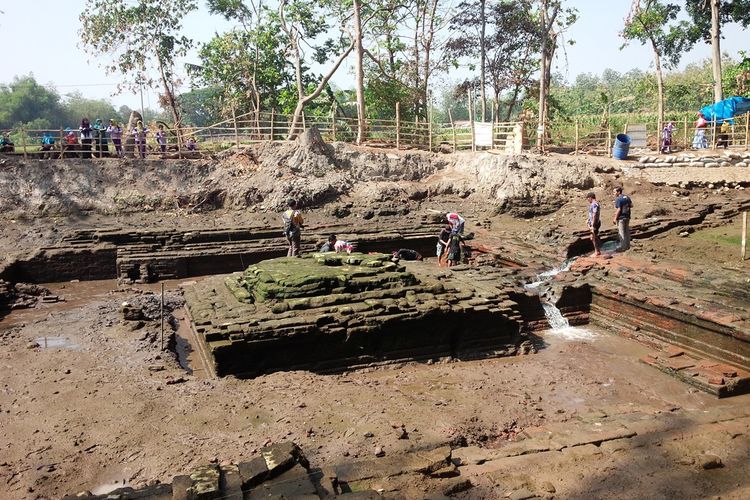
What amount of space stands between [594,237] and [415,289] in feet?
16.0

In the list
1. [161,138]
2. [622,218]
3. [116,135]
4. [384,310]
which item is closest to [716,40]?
[622,218]

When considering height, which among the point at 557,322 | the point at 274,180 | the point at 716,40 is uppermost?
the point at 716,40

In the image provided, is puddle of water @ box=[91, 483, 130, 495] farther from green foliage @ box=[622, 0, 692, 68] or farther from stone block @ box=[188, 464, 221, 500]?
green foliage @ box=[622, 0, 692, 68]

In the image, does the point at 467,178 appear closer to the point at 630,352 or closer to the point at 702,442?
the point at 630,352

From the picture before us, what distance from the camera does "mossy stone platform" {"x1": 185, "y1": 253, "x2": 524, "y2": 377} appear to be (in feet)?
22.9

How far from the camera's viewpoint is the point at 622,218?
11.3 m

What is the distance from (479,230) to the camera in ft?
49.5

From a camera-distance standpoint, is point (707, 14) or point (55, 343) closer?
point (55, 343)

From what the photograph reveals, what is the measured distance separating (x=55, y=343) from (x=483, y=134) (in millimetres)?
15593

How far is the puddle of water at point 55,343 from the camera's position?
7.88 metres

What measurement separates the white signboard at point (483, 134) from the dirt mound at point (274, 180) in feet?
4.88

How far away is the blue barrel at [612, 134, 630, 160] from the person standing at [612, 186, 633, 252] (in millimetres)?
6885

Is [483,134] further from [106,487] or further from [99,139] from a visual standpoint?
[106,487]

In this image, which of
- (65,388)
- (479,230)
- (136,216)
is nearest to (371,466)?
(65,388)
